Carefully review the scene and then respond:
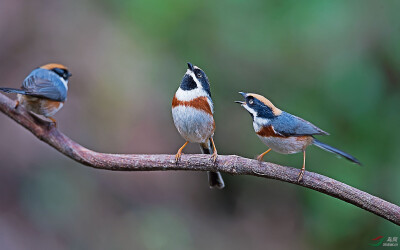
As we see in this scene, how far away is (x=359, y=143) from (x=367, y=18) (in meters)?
1.84

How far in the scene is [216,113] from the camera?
6.51 meters

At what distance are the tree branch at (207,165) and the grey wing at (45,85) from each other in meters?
0.24

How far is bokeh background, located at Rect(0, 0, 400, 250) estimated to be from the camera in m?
5.71

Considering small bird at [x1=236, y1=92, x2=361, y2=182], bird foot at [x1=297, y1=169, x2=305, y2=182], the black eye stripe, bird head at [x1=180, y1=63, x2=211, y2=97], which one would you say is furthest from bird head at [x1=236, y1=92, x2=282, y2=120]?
the black eye stripe

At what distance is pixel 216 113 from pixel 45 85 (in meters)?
3.20

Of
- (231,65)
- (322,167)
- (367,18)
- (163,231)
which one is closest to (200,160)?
(322,167)

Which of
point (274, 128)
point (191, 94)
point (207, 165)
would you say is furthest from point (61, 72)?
point (274, 128)

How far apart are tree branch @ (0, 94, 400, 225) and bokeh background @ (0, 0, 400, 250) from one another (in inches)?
101

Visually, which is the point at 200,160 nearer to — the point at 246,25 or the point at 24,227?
the point at 246,25

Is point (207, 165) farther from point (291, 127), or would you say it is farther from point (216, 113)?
point (216, 113)

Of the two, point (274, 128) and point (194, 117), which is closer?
point (274, 128)

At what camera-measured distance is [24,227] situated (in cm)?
668

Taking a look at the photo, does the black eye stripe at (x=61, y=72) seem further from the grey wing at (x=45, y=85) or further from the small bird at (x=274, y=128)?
the small bird at (x=274, y=128)

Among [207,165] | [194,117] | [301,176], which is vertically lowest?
[301,176]
